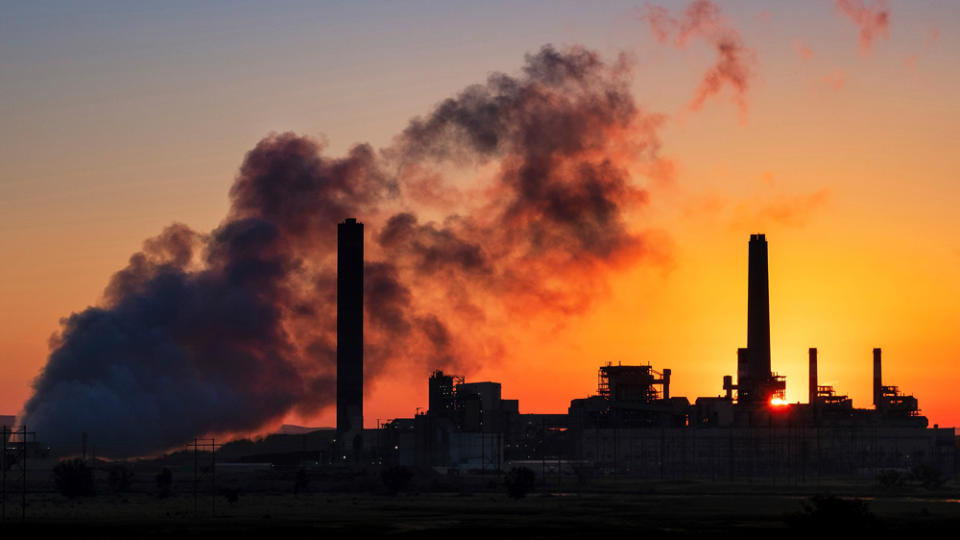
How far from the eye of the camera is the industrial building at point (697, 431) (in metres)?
167

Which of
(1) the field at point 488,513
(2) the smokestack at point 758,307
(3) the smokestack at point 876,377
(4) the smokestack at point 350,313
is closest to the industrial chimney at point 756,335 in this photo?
(2) the smokestack at point 758,307

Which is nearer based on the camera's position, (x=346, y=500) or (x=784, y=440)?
(x=346, y=500)

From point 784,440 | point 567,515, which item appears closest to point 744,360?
point 784,440

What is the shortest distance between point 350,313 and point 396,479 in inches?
1932

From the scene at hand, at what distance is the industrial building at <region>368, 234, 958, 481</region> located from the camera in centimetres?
16738

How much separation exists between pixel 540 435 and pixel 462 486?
172 feet

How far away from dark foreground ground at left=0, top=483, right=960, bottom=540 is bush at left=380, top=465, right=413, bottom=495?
1.60 metres

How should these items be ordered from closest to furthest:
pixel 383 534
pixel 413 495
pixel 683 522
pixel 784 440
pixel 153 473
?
pixel 383 534 < pixel 683 522 < pixel 413 495 < pixel 153 473 < pixel 784 440

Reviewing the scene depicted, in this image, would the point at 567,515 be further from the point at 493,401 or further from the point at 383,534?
the point at 493,401

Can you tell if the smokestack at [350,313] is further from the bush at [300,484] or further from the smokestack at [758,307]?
the smokestack at [758,307]

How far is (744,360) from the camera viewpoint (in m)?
179

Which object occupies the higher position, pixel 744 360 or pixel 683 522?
pixel 744 360

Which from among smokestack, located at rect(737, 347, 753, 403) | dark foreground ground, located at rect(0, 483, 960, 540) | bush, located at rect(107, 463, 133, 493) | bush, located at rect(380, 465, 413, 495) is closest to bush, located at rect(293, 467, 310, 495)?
dark foreground ground, located at rect(0, 483, 960, 540)

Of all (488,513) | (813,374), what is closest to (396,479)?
(488,513)
